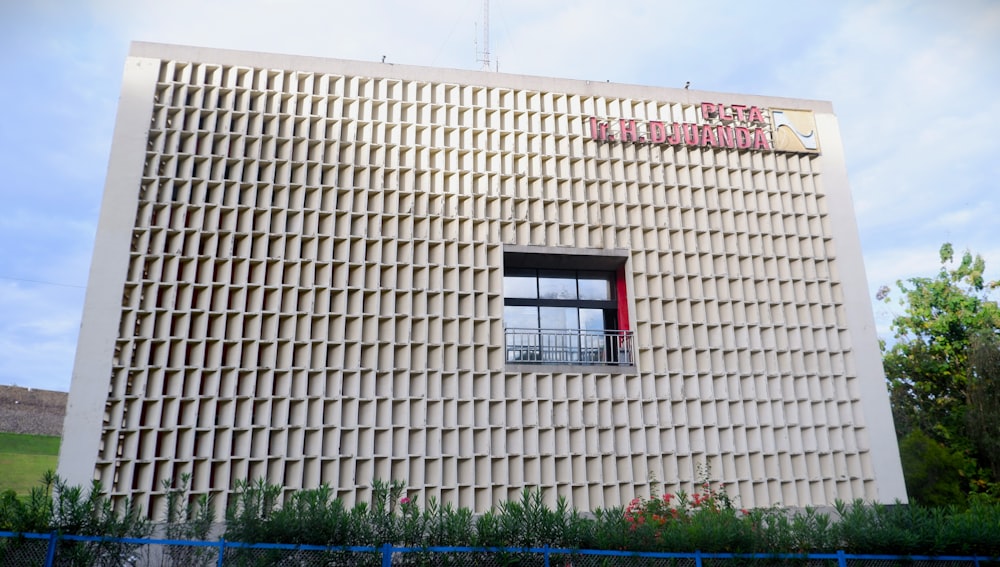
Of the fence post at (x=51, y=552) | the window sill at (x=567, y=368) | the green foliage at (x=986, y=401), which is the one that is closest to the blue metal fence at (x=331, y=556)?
the fence post at (x=51, y=552)

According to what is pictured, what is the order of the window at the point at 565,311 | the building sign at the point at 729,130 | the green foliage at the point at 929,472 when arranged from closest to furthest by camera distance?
the window at the point at 565,311, the building sign at the point at 729,130, the green foliage at the point at 929,472

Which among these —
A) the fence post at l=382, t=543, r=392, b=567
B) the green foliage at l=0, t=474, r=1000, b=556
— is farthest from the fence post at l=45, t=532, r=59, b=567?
the fence post at l=382, t=543, r=392, b=567

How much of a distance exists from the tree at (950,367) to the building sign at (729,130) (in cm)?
1226

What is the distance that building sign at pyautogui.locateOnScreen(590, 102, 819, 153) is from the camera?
1909 cm

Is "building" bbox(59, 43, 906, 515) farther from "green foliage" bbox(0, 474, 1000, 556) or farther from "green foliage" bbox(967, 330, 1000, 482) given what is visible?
"green foliage" bbox(967, 330, 1000, 482)

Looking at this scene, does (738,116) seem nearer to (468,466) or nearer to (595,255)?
(595,255)

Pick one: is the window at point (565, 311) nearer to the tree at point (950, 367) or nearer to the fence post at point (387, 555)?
the fence post at point (387, 555)

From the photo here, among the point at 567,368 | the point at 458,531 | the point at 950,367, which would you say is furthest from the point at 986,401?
the point at 458,531

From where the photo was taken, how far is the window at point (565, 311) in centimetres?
1759

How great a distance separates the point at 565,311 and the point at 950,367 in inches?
791

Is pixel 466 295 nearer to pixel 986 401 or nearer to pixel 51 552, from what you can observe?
pixel 51 552

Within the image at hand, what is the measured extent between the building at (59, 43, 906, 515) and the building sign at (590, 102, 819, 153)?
10 cm

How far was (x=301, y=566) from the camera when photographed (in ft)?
31.6

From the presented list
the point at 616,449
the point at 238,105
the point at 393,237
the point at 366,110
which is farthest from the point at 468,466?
the point at 238,105
